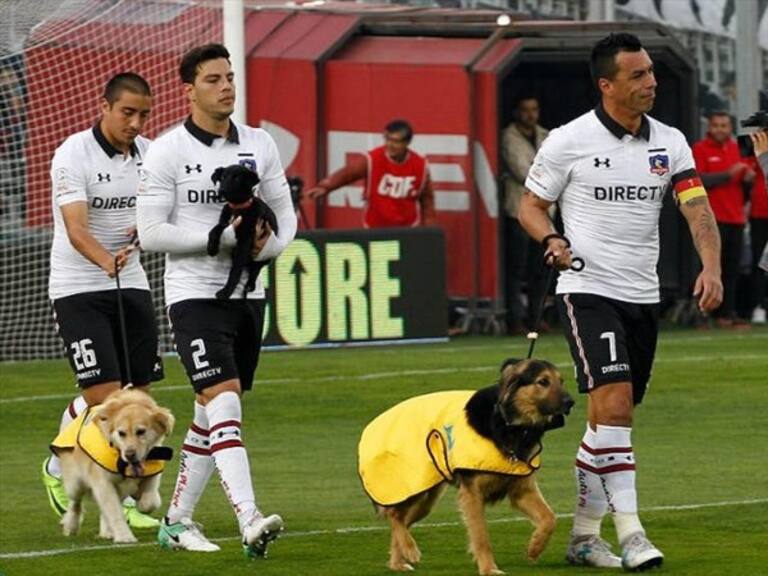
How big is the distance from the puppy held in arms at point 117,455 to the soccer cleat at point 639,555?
2431mm

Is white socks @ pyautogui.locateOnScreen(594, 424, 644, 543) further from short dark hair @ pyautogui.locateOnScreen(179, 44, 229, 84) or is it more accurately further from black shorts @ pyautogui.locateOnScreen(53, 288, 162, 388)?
black shorts @ pyautogui.locateOnScreen(53, 288, 162, 388)

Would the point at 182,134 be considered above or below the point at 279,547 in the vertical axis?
above

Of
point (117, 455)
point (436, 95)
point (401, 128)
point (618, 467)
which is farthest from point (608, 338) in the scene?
point (436, 95)

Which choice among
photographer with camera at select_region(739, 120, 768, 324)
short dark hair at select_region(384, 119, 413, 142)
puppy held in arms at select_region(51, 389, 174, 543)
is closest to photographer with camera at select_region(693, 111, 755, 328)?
photographer with camera at select_region(739, 120, 768, 324)

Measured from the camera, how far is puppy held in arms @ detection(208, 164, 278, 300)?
10273 millimetres

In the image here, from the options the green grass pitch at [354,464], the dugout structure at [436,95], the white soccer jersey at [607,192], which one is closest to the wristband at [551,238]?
the white soccer jersey at [607,192]

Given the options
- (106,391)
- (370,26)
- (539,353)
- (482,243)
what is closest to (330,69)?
(370,26)

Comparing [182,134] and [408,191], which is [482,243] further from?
[182,134]

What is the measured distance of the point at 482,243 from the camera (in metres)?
24.0

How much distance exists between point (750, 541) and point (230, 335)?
8.41ft

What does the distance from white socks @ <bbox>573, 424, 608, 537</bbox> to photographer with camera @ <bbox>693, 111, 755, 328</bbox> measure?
46.0 ft

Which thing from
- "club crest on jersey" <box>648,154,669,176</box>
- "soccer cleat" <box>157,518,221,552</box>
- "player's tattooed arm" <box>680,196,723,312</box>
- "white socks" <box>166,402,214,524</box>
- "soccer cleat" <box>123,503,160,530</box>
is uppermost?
"club crest on jersey" <box>648,154,669,176</box>

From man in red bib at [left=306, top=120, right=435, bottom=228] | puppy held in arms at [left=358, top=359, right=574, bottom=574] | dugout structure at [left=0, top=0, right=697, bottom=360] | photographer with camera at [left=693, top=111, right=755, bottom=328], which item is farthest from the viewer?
photographer with camera at [left=693, top=111, right=755, bottom=328]

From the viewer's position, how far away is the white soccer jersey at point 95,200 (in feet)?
39.5
